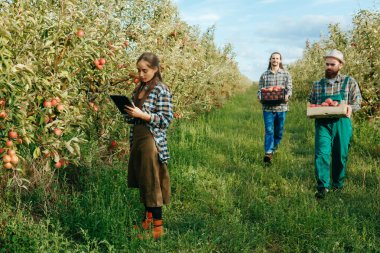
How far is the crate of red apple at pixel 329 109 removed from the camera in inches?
231

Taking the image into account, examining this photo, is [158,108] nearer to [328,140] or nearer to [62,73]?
[62,73]

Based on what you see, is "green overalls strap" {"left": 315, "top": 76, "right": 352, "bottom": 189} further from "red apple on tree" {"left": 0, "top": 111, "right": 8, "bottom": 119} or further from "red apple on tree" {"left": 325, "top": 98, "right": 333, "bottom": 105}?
"red apple on tree" {"left": 0, "top": 111, "right": 8, "bottom": 119}

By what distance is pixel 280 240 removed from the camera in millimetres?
4840

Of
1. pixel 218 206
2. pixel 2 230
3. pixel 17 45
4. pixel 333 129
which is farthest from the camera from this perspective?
pixel 333 129

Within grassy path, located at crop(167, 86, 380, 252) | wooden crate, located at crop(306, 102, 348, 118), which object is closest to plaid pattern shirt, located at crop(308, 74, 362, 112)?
wooden crate, located at crop(306, 102, 348, 118)

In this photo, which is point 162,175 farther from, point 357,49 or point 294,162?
point 357,49

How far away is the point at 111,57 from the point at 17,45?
1421 mm

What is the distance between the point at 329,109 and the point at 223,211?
2030 mm

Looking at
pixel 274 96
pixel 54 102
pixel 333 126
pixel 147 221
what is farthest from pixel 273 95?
pixel 54 102

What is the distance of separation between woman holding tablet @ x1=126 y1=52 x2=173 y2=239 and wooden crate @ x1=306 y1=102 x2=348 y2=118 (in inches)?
96.8

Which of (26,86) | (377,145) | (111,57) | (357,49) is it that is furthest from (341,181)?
(357,49)

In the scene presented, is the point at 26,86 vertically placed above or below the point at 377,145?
above

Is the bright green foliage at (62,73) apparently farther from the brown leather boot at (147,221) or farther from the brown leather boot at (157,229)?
the brown leather boot at (157,229)

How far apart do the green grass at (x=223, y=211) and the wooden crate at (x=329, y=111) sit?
1.13 meters
